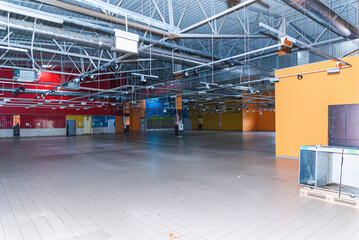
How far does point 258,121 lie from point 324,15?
29.4m

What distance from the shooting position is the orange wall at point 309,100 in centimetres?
769

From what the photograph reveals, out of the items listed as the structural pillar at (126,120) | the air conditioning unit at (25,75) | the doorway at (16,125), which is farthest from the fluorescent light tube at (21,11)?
the doorway at (16,125)

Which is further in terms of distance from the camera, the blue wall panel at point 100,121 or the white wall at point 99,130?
the white wall at point 99,130

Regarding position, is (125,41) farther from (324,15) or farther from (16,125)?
(16,125)

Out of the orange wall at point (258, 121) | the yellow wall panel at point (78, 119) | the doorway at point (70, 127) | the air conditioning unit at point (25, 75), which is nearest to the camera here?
the air conditioning unit at point (25, 75)

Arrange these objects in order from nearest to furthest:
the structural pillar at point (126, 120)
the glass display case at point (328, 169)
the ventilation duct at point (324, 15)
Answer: the glass display case at point (328, 169)
the ventilation duct at point (324, 15)
the structural pillar at point (126, 120)

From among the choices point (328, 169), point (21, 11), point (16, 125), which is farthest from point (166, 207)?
point (16, 125)

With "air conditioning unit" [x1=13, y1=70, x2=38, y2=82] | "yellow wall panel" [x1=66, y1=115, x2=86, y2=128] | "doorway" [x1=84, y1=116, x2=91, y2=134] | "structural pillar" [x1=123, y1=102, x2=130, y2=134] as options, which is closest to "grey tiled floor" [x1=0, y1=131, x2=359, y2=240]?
"air conditioning unit" [x1=13, y1=70, x2=38, y2=82]

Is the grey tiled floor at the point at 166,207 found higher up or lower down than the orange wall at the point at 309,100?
lower down

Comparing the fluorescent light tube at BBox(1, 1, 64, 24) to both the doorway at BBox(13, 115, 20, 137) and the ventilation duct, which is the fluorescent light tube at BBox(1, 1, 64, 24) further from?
the doorway at BBox(13, 115, 20, 137)

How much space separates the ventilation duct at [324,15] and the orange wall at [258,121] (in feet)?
79.6

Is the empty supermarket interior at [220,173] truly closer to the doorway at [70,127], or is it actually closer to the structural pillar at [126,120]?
the structural pillar at [126,120]

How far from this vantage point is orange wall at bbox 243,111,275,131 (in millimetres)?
34281

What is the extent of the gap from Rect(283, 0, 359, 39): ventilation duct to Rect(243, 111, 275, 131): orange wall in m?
24.3
